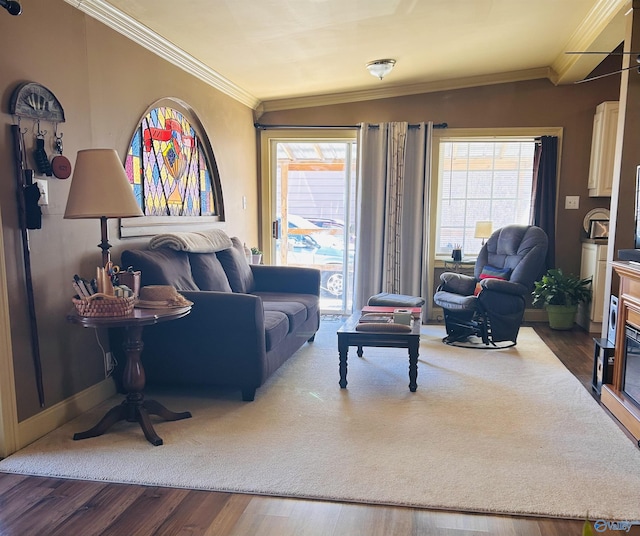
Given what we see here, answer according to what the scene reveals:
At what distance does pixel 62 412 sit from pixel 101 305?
0.78m

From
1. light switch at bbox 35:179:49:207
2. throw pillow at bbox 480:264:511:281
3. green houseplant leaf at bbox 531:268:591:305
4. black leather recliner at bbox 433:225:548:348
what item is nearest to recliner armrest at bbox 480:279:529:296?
black leather recliner at bbox 433:225:548:348

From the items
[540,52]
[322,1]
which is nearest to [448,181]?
[540,52]

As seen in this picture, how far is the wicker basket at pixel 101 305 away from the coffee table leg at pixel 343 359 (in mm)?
1383

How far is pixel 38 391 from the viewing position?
2.52 meters

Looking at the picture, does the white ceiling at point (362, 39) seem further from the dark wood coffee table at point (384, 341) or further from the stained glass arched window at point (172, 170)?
the dark wood coffee table at point (384, 341)

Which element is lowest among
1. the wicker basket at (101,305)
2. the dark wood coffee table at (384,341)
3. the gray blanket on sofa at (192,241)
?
the dark wood coffee table at (384,341)

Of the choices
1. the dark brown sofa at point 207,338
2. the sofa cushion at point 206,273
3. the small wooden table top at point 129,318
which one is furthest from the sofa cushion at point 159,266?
the small wooden table top at point 129,318

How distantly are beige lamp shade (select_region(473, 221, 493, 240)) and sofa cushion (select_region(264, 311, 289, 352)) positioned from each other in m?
2.57

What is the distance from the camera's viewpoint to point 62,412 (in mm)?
2684

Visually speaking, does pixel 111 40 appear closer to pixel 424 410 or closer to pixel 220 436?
pixel 220 436

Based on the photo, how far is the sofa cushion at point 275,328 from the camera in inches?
120

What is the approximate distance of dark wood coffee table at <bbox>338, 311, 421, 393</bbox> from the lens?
3113mm

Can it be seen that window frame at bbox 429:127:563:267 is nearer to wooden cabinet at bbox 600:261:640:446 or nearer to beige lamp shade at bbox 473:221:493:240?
beige lamp shade at bbox 473:221:493:240

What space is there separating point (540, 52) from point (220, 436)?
427cm
